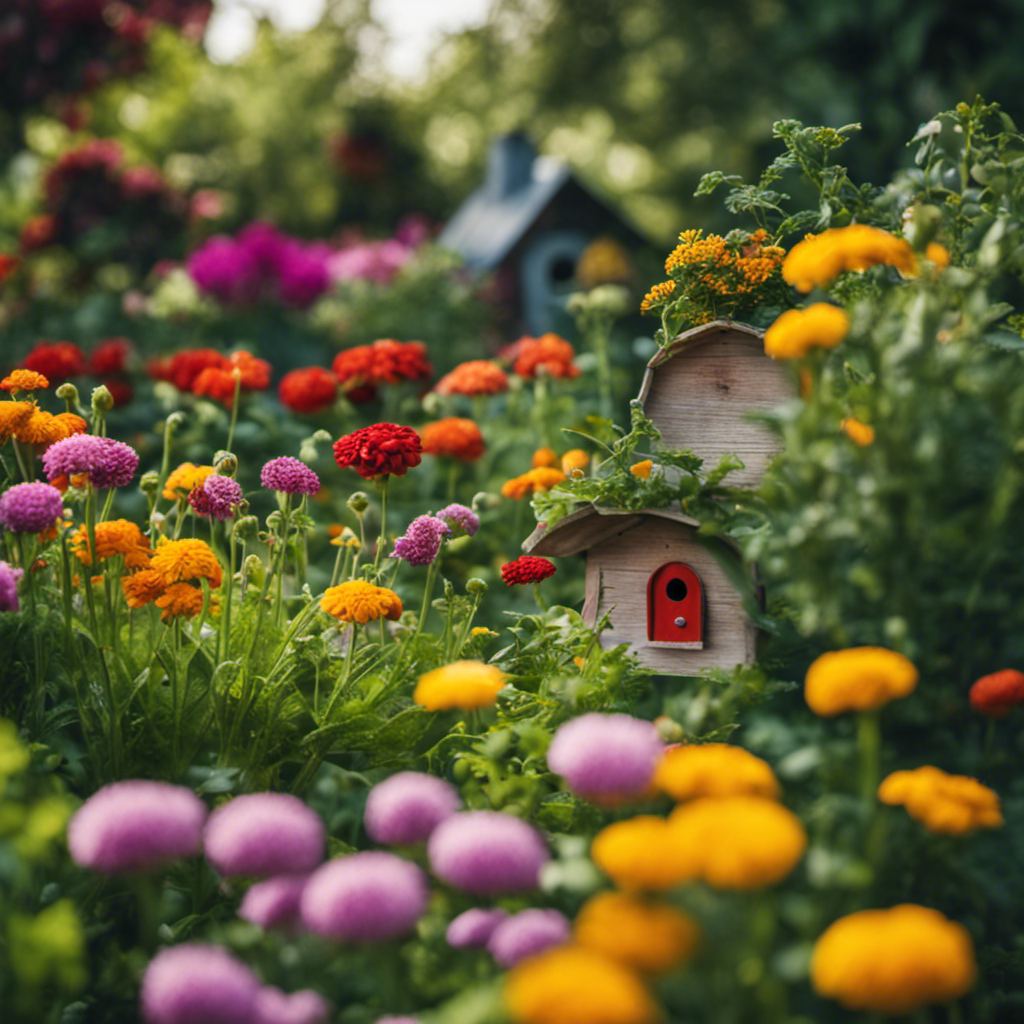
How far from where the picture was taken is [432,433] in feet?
7.75

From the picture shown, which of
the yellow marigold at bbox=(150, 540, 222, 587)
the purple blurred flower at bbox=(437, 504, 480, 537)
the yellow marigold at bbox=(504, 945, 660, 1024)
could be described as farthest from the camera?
the purple blurred flower at bbox=(437, 504, 480, 537)

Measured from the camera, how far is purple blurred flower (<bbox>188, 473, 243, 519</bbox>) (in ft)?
5.11

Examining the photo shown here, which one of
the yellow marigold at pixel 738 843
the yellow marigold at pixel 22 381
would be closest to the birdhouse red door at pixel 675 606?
the yellow marigold at pixel 738 843

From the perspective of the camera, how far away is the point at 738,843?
2.60ft

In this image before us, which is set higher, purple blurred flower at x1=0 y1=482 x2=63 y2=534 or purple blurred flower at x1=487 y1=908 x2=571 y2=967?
purple blurred flower at x1=0 y1=482 x2=63 y2=534

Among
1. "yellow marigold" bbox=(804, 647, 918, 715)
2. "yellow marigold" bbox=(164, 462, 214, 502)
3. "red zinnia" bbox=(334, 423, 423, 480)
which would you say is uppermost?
"red zinnia" bbox=(334, 423, 423, 480)

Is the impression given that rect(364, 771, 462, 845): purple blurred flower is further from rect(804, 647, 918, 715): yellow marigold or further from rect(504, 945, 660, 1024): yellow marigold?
rect(804, 647, 918, 715): yellow marigold

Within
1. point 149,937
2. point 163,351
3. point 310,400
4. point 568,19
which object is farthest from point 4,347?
point 568,19

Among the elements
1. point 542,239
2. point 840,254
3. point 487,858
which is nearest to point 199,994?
point 487,858

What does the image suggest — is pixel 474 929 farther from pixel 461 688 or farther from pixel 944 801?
pixel 944 801

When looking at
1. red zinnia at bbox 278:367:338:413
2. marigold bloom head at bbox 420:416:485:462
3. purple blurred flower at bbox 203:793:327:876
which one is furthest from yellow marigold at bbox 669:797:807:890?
red zinnia at bbox 278:367:338:413

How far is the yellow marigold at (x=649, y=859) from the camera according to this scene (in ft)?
2.61

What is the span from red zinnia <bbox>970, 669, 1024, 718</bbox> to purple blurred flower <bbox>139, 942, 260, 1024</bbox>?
2.86ft

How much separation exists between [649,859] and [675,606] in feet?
2.90
